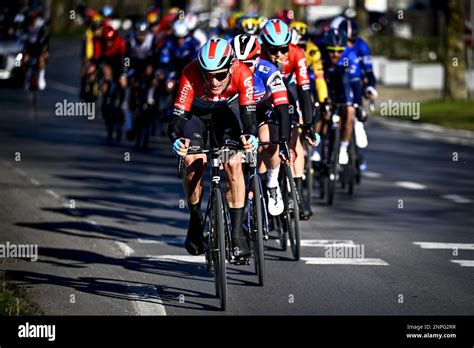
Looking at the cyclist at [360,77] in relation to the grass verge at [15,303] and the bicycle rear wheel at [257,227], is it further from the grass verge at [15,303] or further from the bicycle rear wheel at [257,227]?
the grass verge at [15,303]

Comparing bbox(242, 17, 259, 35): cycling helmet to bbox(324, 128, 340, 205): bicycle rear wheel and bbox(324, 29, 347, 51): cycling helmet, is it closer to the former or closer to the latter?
bbox(324, 29, 347, 51): cycling helmet

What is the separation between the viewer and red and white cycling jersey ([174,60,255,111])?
1073 centimetres

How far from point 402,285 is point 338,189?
6917 millimetres

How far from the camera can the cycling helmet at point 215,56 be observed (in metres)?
10.2

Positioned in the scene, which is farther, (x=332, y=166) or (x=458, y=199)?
(x=458, y=199)

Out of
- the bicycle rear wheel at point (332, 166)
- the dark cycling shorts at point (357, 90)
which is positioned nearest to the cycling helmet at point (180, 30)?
the dark cycling shorts at point (357, 90)

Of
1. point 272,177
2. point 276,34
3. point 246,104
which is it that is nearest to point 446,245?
point 272,177

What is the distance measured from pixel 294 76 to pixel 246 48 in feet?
8.28

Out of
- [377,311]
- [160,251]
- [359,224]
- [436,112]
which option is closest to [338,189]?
[359,224]

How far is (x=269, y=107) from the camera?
507 inches

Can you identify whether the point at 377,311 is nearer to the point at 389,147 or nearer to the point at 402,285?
the point at 402,285

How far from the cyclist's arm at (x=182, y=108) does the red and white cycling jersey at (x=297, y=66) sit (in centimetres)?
315

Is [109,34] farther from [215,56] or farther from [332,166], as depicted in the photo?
[215,56]
